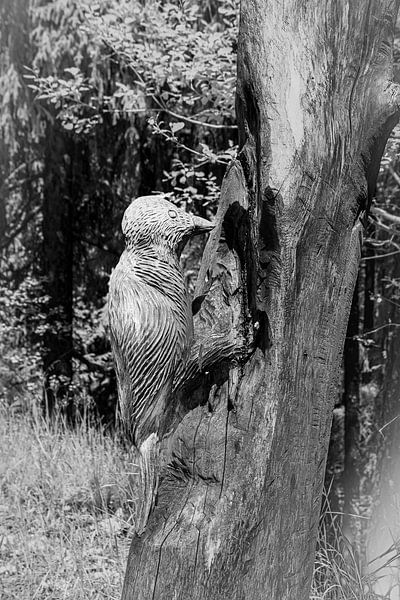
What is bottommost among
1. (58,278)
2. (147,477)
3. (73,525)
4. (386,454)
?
(73,525)

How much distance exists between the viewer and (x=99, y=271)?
658 centimetres

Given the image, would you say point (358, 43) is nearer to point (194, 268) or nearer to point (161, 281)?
point (161, 281)

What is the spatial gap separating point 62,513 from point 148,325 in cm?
250

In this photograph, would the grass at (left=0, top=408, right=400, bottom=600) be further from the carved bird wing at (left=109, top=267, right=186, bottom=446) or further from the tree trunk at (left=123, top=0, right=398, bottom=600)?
the carved bird wing at (left=109, top=267, right=186, bottom=446)

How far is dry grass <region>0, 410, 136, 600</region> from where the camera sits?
3.09 metres

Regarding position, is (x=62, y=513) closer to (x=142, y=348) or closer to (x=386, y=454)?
(x=386, y=454)

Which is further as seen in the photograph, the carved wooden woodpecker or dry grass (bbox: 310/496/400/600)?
dry grass (bbox: 310/496/400/600)

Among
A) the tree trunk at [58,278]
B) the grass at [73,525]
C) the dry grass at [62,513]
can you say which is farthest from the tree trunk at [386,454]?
the tree trunk at [58,278]

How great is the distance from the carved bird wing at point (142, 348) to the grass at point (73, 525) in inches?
60.2

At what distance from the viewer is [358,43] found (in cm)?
159

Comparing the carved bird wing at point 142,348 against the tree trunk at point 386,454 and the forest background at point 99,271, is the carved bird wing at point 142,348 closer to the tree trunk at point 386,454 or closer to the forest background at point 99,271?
the forest background at point 99,271

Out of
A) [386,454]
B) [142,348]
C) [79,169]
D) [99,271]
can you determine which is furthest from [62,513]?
[79,169]

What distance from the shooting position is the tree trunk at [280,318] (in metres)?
1.54

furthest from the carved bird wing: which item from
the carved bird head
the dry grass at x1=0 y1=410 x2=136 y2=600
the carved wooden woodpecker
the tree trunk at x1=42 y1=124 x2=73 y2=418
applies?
the tree trunk at x1=42 y1=124 x2=73 y2=418
